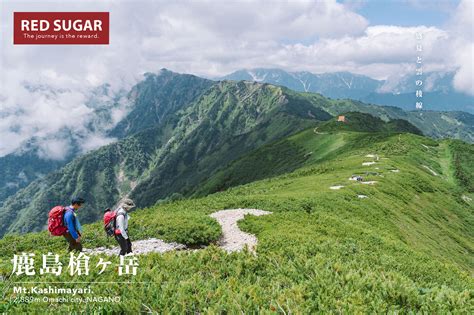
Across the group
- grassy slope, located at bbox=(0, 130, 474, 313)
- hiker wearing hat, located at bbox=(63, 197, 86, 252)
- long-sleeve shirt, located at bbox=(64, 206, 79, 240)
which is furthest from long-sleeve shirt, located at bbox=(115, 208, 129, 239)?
grassy slope, located at bbox=(0, 130, 474, 313)

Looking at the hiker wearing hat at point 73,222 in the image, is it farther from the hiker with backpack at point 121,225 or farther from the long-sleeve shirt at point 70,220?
the hiker with backpack at point 121,225

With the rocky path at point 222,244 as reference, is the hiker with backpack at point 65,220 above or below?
above

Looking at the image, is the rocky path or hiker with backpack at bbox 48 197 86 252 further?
the rocky path

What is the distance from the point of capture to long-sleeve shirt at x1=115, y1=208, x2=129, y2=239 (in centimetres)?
1715

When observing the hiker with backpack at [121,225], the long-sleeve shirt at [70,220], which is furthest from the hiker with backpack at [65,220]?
the hiker with backpack at [121,225]

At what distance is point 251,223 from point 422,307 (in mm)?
15341

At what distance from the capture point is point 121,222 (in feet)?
56.6

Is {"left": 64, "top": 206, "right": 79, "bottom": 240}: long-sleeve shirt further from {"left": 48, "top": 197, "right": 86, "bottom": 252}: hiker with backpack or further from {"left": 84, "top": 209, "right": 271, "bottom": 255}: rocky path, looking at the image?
{"left": 84, "top": 209, "right": 271, "bottom": 255}: rocky path

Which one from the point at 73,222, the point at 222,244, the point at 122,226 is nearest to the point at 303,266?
the point at 122,226

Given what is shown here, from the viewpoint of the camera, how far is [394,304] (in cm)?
984

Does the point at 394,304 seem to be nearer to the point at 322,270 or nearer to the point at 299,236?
the point at 322,270

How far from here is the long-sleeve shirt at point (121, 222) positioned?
17155 mm

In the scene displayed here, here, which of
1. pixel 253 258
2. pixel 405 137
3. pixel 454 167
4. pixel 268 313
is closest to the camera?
pixel 268 313

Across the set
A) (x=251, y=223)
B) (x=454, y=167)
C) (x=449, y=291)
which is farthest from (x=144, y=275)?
(x=454, y=167)
